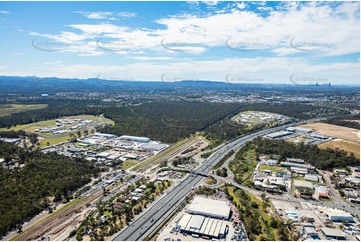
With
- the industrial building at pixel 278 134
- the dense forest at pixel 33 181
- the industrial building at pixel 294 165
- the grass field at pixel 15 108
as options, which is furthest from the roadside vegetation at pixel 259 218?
the grass field at pixel 15 108

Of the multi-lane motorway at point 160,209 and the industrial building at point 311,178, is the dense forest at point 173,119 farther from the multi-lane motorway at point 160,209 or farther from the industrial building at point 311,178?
the industrial building at point 311,178

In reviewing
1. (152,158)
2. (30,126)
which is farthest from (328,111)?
(30,126)

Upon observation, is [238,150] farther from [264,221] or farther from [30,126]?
[30,126]

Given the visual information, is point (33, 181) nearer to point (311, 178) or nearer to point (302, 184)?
point (302, 184)

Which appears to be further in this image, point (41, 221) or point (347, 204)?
point (347, 204)

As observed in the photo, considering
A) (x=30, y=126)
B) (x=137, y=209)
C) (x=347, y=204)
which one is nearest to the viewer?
(x=137, y=209)

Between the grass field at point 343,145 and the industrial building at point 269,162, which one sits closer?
the industrial building at point 269,162

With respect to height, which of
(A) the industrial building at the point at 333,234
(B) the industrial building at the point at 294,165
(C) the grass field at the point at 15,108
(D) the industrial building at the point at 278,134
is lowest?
(A) the industrial building at the point at 333,234
